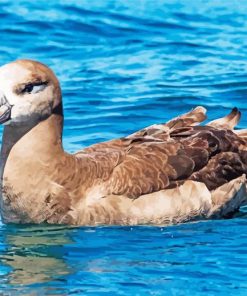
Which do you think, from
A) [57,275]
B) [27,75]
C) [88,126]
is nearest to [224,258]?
[57,275]

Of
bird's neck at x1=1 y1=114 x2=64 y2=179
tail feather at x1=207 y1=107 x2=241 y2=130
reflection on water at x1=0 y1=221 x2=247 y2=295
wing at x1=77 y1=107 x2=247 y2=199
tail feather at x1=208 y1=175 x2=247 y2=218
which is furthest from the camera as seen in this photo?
tail feather at x1=207 y1=107 x2=241 y2=130

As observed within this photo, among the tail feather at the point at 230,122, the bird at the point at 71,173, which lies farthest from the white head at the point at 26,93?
the tail feather at the point at 230,122

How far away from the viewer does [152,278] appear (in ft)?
31.9

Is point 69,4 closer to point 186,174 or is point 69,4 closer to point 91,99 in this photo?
point 91,99

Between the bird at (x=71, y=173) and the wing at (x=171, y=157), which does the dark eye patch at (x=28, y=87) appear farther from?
the wing at (x=171, y=157)

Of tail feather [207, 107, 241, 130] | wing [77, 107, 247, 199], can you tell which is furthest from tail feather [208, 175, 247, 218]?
tail feather [207, 107, 241, 130]

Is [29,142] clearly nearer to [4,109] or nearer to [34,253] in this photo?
[4,109]

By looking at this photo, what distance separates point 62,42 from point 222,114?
4.07 metres

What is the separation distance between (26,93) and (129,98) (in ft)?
17.0

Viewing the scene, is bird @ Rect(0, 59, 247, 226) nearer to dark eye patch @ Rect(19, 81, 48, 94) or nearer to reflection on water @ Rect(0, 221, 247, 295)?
dark eye patch @ Rect(19, 81, 48, 94)

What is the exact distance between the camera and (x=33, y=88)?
1055 centimetres

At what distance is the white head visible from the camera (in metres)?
10.4

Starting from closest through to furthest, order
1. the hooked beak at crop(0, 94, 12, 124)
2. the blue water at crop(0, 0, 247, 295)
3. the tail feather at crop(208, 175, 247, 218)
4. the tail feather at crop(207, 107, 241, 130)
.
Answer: the blue water at crop(0, 0, 247, 295)
the hooked beak at crop(0, 94, 12, 124)
the tail feather at crop(208, 175, 247, 218)
the tail feather at crop(207, 107, 241, 130)

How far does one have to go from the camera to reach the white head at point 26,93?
1044 cm
